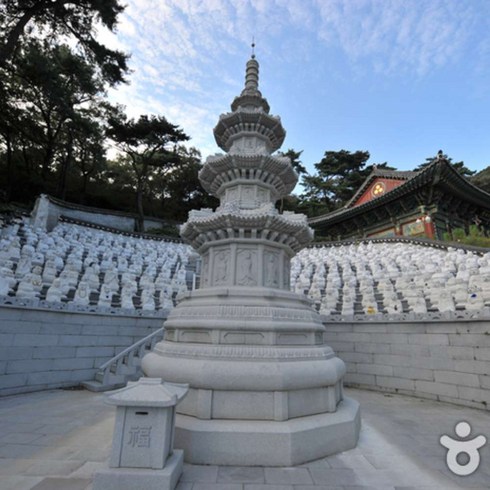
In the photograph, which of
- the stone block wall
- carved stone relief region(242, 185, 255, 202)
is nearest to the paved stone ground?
the stone block wall

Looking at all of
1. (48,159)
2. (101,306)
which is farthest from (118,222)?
(101,306)

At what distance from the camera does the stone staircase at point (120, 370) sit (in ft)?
27.6

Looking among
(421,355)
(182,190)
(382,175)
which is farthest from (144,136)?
(421,355)

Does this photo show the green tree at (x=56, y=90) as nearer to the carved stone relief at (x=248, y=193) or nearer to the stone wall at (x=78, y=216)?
the stone wall at (x=78, y=216)

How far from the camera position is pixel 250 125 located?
26.6ft

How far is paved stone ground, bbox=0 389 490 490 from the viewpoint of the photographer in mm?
3494

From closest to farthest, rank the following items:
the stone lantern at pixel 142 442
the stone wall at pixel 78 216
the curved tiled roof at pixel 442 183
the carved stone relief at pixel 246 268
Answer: the stone lantern at pixel 142 442, the carved stone relief at pixel 246 268, the curved tiled roof at pixel 442 183, the stone wall at pixel 78 216

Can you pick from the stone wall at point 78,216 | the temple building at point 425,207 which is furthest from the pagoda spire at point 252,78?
the stone wall at point 78,216

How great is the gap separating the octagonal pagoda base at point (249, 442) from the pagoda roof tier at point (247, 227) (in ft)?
10.9

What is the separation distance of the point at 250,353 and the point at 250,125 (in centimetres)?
608

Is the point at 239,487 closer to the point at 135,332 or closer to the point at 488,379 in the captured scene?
the point at 488,379

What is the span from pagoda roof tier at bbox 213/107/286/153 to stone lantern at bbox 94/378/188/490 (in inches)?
270

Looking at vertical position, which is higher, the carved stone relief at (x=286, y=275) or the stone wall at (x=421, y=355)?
the carved stone relief at (x=286, y=275)

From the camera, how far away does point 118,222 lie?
97.0 feet
